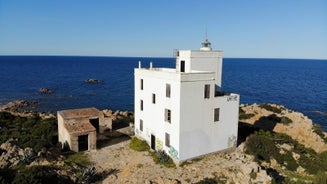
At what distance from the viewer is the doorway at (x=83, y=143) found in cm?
2809

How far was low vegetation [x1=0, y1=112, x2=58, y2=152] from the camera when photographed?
1084 inches

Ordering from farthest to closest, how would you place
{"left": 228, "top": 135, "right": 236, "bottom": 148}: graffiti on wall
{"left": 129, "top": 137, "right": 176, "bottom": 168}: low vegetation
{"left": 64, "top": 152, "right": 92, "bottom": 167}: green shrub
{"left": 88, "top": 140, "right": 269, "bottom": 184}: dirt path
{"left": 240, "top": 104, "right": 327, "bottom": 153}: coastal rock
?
{"left": 240, "top": 104, "right": 327, "bottom": 153}: coastal rock < {"left": 228, "top": 135, "right": 236, "bottom": 148}: graffiti on wall < {"left": 129, "top": 137, "right": 176, "bottom": 168}: low vegetation < {"left": 64, "top": 152, "right": 92, "bottom": 167}: green shrub < {"left": 88, "top": 140, "right": 269, "bottom": 184}: dirt path

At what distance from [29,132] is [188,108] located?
23902mm

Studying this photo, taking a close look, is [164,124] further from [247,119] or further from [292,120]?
[292,120]

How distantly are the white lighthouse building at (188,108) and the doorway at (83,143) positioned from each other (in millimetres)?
6721

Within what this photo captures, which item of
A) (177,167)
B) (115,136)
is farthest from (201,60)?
(115,136)

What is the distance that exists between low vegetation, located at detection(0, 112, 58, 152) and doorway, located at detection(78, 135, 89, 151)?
308cm

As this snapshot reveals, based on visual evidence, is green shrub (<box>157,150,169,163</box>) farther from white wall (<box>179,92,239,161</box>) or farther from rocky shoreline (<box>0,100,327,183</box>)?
white wall (<box>179,92,239,161</box>)

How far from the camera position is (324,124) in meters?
55.8

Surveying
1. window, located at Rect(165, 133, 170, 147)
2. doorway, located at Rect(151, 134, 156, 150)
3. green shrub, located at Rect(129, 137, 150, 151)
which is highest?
window, located at Rect(165, 133, 170, 147)

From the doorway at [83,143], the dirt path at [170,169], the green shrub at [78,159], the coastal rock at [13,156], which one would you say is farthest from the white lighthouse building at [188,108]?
the coastal rock at [13,156]

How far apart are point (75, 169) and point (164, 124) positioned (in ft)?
30.7

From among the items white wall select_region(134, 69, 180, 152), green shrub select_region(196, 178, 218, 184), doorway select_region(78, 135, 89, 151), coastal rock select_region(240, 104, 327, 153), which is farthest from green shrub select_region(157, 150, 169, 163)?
coastal rock select_region(240, 104, 327, 153)

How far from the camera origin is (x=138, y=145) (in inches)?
1131
